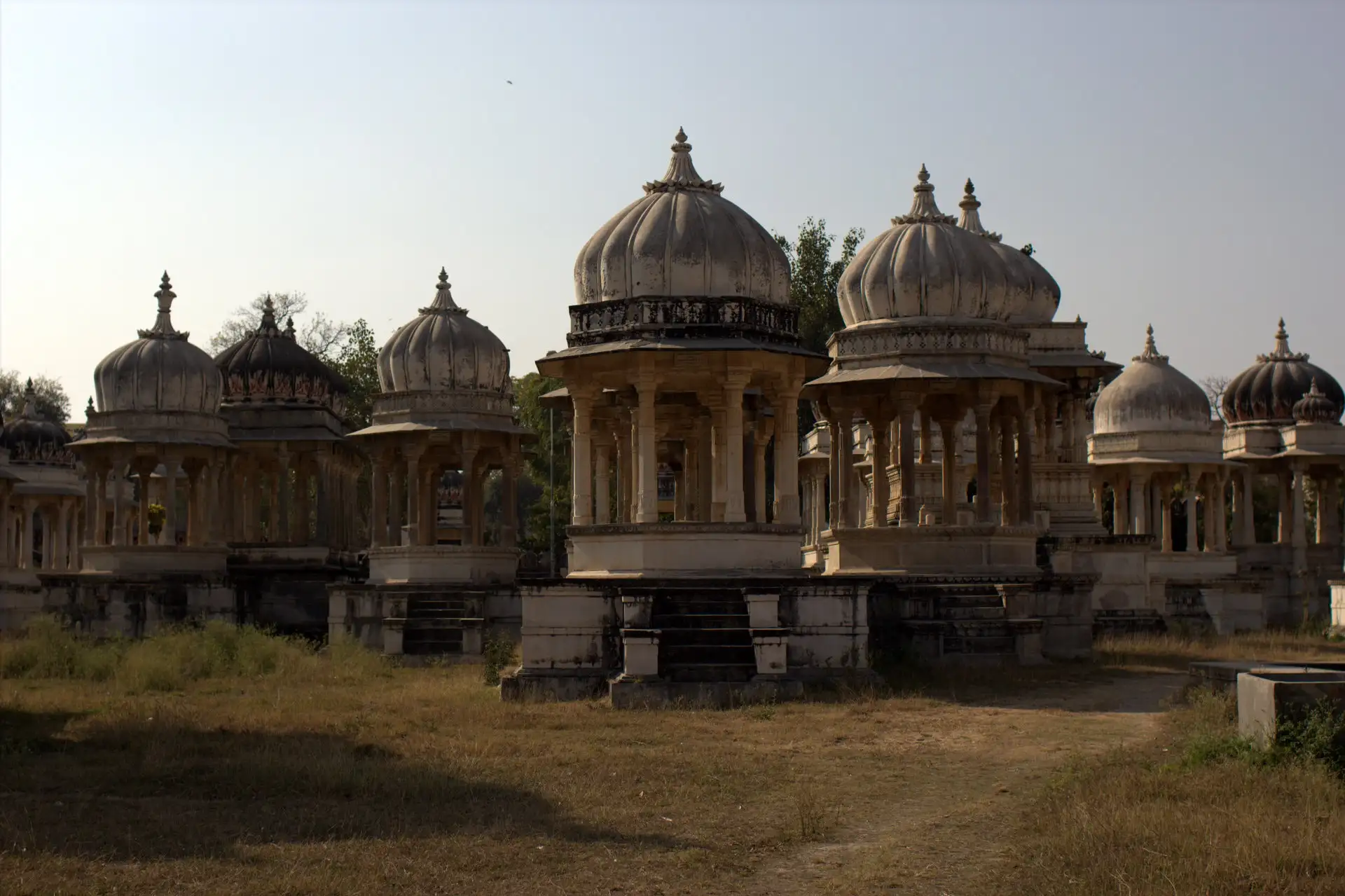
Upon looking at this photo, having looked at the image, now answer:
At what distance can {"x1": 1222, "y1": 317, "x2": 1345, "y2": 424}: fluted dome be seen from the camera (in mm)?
46156

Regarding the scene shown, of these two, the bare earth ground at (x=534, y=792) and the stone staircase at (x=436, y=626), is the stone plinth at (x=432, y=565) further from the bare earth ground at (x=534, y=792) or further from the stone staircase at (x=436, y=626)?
the bare earth ground at (x=534, y=792)

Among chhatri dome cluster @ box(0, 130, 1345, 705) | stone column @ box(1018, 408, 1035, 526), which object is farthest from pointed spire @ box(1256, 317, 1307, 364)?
stone column @ box(1018, 408, 1035, 526)

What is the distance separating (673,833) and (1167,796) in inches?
131

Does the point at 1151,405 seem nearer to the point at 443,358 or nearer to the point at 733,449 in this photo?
the point at 443,358

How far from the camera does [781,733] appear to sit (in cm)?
1605

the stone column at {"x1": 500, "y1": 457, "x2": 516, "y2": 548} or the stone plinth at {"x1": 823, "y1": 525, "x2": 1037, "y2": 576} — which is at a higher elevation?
the stone column at {"x1": 500, "y1": 457, "x2": 516, "y2": 548}

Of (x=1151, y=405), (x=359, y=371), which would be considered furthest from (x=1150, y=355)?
(x=359, y=371)

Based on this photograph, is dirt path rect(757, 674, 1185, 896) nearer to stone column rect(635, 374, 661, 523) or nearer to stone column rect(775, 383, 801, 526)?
stone column rect(775, 383, 801, 526)

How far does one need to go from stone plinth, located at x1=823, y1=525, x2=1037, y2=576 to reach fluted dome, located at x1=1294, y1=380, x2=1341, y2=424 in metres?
22.6

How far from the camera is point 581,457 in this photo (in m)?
21.6

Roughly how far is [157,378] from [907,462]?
16743 mm

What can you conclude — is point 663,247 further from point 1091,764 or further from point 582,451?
point 1091,764

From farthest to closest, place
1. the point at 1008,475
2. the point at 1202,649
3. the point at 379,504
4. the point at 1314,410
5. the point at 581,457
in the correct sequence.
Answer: the point at 1314,410
the point at 379,504
the point at 1202,649
the point at 1008,475
the point at 581,457

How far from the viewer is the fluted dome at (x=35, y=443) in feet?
159
